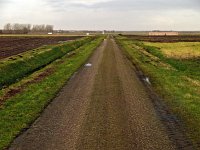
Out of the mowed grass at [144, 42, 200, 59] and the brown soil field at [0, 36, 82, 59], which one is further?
the brown soil field at [0, 36, 82, 59]

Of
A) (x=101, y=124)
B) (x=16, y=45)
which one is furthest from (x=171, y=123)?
(x=16, y=45)

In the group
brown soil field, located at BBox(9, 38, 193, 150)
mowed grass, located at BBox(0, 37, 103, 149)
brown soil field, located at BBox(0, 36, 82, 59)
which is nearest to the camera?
brown soil field, located at BBox(9, 38, 193, 150)

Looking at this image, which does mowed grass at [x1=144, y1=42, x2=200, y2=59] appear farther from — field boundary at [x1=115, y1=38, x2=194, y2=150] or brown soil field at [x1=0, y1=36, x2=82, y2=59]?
field boundary at [x1=115, y1=38, x2=194, y2=150]

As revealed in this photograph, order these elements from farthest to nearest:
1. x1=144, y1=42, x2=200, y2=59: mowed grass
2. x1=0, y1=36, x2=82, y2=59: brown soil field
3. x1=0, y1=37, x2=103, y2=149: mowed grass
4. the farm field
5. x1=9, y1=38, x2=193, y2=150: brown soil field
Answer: x1=0, y1=36, x2=82, y2=59: brown soil field < x1=144, y1=42, x2=200, y2=59: mowed grass < x1=0, y1=37, x2=103, y2=149: mowed grass < the farm field < x1=9, y1=38, x2=193, y2=150: brown soil field

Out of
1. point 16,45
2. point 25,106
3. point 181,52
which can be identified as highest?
point 25,106

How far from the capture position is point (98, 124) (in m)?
11.1

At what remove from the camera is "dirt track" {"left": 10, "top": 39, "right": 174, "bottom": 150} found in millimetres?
9242

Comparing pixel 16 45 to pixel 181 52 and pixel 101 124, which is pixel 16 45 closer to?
pixel 181 52

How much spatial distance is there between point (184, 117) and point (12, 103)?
22.3 feet

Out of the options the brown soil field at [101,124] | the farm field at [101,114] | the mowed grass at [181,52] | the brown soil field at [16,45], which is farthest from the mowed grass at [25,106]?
the mowed grass at [181,52]

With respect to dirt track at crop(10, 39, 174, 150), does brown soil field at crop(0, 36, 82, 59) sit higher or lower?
lower

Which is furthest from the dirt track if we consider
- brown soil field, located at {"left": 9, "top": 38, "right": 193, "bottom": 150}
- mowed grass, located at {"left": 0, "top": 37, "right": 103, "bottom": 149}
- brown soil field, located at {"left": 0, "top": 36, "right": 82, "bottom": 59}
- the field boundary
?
brown soil field, located at {"left": 0, "top": 36, "right": 82, "bottom": 59}

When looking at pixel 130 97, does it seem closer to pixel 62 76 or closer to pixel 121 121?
pixel 121 121

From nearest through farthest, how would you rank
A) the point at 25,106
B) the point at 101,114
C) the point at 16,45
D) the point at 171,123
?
the point at 171,123 < the point at 101,114 < the point at 25,106 < the point at 16,45
